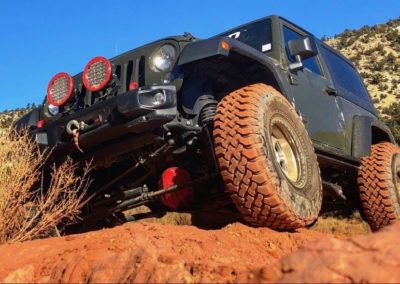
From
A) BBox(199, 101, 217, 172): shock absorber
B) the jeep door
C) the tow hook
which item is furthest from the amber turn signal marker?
the tow hook

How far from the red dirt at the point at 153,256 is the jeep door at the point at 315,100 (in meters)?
1.77

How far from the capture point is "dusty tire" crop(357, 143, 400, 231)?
6.02 m

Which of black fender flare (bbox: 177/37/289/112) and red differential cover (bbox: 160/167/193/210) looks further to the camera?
red differential cover (bbox: 160/167/193/210)

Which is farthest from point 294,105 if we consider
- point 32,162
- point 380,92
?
point 380,92

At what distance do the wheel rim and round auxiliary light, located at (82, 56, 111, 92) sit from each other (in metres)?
1.45

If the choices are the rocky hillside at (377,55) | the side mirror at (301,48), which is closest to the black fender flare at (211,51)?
Answer: the side mirror at (301,48)

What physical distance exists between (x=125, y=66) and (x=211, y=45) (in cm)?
105

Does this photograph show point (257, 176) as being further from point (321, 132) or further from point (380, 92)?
point (380, 92)

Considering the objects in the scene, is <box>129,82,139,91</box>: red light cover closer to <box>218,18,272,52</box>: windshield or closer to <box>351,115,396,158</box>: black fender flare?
<box>218,18,272,52</box>: windshield

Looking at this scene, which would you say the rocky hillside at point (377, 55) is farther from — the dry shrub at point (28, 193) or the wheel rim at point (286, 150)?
the dry shrub at point (28, 193)

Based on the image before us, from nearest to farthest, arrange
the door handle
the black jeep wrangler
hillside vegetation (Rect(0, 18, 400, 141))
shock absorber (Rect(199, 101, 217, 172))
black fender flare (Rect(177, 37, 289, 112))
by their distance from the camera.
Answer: the black jeep wrangler
black fender flare (Rect(177, 37, 289, 112))
shock absorber (Rect(199, 101, 217, 172))
the door handle
hillside vegetation (Rect(0, 18, 400, 141))

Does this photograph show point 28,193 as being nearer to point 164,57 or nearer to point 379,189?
point 164,57

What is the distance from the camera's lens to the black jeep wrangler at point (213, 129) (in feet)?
12.8

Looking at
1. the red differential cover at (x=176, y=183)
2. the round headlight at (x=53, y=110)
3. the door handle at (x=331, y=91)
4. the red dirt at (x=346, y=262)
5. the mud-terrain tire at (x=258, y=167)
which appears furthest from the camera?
the door handle at (x=331, y=91)
